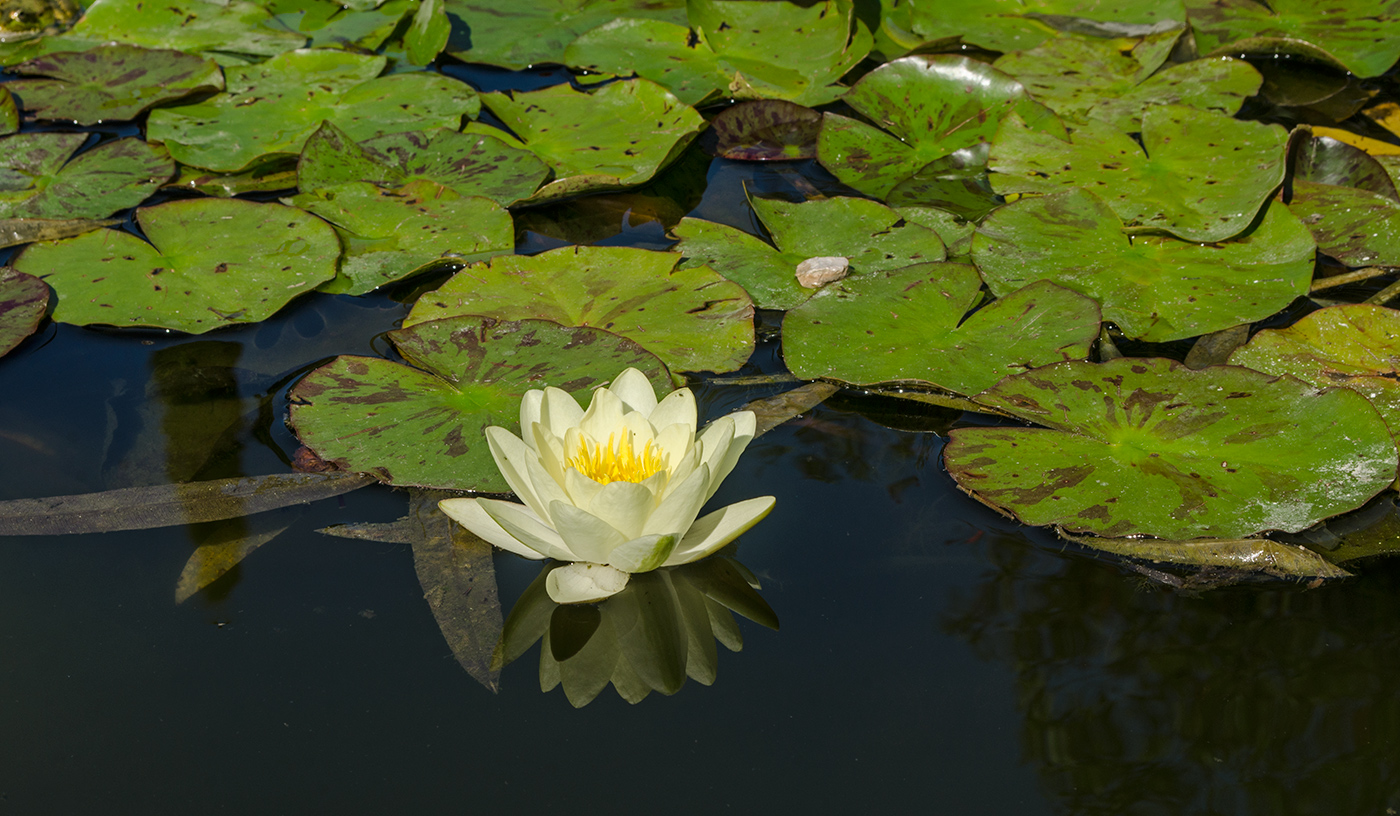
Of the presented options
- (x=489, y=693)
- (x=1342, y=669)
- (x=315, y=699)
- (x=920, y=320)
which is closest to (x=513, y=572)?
(x=489, y=693)

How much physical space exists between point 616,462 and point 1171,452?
1194 millimetres

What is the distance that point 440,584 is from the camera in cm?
175

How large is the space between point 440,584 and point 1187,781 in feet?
4.42

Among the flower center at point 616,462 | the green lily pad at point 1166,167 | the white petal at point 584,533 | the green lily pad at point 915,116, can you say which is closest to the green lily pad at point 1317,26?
the green lily pad at point 1166,167

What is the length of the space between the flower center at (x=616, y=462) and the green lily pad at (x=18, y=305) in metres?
1.61

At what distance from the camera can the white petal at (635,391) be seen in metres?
1.86

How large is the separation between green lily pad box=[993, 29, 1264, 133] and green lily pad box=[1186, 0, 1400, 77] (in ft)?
1.12

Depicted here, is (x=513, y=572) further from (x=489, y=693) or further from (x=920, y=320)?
(x=920, y=320)

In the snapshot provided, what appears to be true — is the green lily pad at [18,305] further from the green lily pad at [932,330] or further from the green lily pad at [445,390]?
the green lily pad at [932,330]

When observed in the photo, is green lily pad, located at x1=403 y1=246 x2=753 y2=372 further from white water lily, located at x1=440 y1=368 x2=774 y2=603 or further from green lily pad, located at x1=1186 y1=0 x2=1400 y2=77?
green lily pad, located at x1=1186 y1=0 x2=1400 y2=77

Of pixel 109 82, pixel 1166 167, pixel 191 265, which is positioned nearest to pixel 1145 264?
pixel 1166 167

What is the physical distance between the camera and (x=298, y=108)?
3264mm

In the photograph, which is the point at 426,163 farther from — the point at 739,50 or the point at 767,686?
the point at 767,686

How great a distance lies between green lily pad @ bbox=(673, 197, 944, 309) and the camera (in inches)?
101
